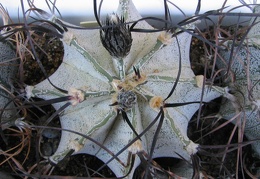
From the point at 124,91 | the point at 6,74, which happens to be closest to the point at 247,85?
the point at 124,91

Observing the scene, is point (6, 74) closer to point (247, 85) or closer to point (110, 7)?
point (110, 7)

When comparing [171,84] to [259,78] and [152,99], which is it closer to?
[152,99]

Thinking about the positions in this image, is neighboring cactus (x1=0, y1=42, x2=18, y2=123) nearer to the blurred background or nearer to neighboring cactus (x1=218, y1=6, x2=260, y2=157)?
the blurred background

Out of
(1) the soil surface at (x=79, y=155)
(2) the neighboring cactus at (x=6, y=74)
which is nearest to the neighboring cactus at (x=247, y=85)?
(1) the soil surface at (x=79, y=155)

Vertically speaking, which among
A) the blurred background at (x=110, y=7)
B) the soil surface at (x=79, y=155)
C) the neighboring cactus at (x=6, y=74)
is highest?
the blurred background at (x=110, y=7)

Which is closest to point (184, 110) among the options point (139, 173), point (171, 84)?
point (171, 84)

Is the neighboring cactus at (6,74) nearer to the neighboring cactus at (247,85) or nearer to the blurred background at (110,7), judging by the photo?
the blurred background at (110,7)

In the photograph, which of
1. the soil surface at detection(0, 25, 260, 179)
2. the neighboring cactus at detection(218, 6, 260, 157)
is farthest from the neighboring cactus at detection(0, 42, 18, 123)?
the neighboring cactus at detection(218, 6, 260, 157)

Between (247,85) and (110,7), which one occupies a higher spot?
(110,7)
